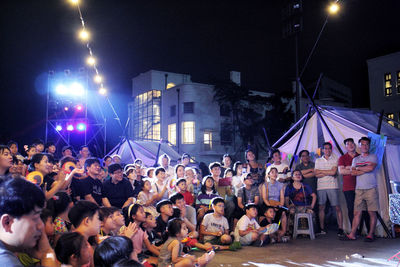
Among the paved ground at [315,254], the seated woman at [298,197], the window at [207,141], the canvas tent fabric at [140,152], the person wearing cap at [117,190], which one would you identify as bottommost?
the paved ground at [315,254]

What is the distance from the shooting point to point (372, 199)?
22.6 ft

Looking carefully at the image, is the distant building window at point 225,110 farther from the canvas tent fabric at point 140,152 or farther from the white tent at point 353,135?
the white tent at point 353,135

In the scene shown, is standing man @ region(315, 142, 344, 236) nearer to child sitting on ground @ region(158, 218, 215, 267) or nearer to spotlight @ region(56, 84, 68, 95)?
child sitting on ground @ region(158, 218, 215, 267)

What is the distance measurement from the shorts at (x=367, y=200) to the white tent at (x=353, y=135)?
727mm

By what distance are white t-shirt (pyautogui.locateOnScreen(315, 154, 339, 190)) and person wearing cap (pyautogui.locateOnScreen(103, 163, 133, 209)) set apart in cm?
458

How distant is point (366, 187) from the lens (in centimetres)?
696

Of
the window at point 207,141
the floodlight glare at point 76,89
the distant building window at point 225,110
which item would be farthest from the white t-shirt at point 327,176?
the distant building window at point 225,110

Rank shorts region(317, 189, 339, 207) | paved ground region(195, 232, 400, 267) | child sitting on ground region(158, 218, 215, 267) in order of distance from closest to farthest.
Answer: child sitting on ground region(158, 218, 215, 267) → paved ground region(195, 232, 400, 267) → shorts region(317, 189, 339, 207)

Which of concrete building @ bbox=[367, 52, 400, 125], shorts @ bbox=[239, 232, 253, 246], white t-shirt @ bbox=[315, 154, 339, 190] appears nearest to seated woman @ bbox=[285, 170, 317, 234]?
white t-shirt @ bbox=[315, 154, 339, 190]

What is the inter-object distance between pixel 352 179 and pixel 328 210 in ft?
6.93

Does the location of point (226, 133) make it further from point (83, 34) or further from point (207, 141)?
point (83, 34)

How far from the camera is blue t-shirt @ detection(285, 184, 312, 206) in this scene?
7978mm

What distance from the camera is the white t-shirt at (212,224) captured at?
22.5 ft

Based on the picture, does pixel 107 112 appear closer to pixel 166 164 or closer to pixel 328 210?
pixel 166 164
